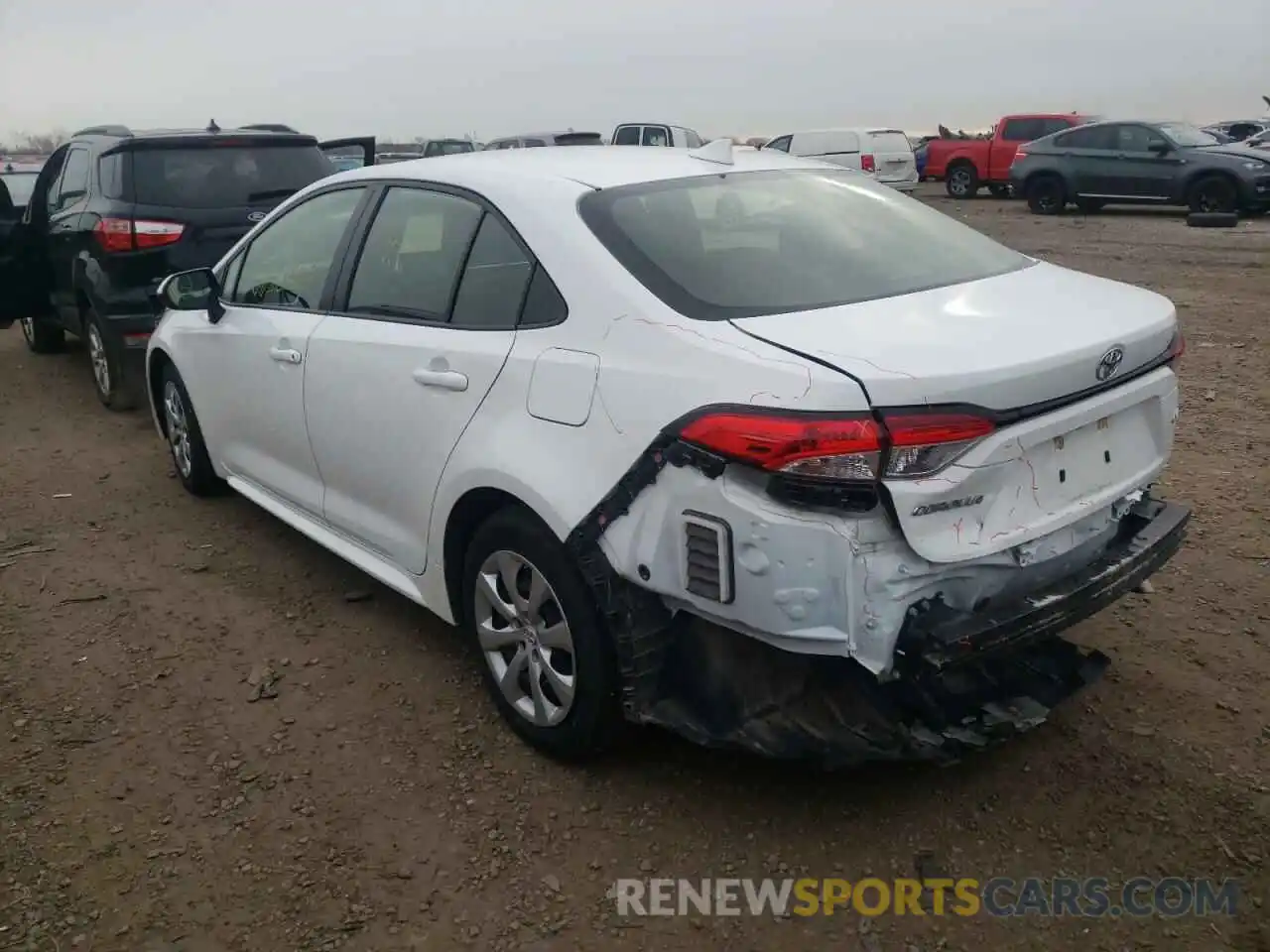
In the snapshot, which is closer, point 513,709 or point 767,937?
point 767,937

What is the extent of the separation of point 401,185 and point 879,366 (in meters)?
2.04

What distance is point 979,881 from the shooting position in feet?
8.61

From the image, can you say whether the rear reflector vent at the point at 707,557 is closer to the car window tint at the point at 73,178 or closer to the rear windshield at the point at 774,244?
the rear windshield at the point at 774,244

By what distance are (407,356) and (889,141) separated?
20017 millimetres

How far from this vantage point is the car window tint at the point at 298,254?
396 cm

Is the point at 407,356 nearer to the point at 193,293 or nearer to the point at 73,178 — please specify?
the point at 193,293

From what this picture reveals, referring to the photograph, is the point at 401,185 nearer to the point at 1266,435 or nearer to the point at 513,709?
the point at 513,709

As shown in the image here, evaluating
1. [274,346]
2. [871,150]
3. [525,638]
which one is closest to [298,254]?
[274,346]

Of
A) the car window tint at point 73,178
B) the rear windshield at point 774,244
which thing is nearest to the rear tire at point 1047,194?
the car window tint at point 73,178

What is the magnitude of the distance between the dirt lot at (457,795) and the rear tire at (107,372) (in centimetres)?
301

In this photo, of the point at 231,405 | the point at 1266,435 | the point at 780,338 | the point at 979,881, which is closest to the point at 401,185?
the point at 231,405

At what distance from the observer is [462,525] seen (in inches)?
127

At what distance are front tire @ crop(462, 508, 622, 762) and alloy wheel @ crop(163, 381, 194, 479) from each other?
2663 mm

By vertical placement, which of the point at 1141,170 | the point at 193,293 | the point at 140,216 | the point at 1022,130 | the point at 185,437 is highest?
the point at 1022,130
